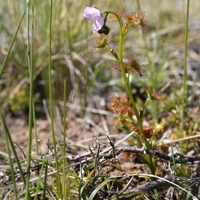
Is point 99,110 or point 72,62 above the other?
point 72,62

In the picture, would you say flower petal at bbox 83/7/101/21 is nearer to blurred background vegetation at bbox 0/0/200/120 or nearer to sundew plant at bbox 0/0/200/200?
sundew plant at bbox 0/0/200/200

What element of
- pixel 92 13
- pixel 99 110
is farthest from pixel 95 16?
pixel 99 110

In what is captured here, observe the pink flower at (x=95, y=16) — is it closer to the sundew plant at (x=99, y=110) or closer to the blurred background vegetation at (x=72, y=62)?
the sundew plant at (x=99, y=110)

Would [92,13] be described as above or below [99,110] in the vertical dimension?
above

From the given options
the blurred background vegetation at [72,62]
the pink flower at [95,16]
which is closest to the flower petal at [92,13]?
the pink flower at [95,16]

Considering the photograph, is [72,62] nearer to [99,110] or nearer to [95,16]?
[99,110]

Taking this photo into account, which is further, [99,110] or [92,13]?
[99,110]

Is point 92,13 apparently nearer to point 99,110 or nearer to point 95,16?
point 95,16

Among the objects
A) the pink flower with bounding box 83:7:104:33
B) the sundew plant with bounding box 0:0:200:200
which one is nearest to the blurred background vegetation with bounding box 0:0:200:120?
the sundew plant with bounding box 0:0:200:200

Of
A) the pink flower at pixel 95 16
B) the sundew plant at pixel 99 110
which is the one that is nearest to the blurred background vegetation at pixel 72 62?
the sundew plant at pixel 99 110

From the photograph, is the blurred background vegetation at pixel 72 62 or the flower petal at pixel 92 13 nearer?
the flower petal at pixel 92 13

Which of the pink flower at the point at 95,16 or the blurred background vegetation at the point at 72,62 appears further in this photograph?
the blurred background vegetation at the point at 72,62

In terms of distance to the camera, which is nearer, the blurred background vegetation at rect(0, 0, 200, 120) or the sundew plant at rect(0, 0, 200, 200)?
the sundew plant at rect(0, 0, 200, 200)
